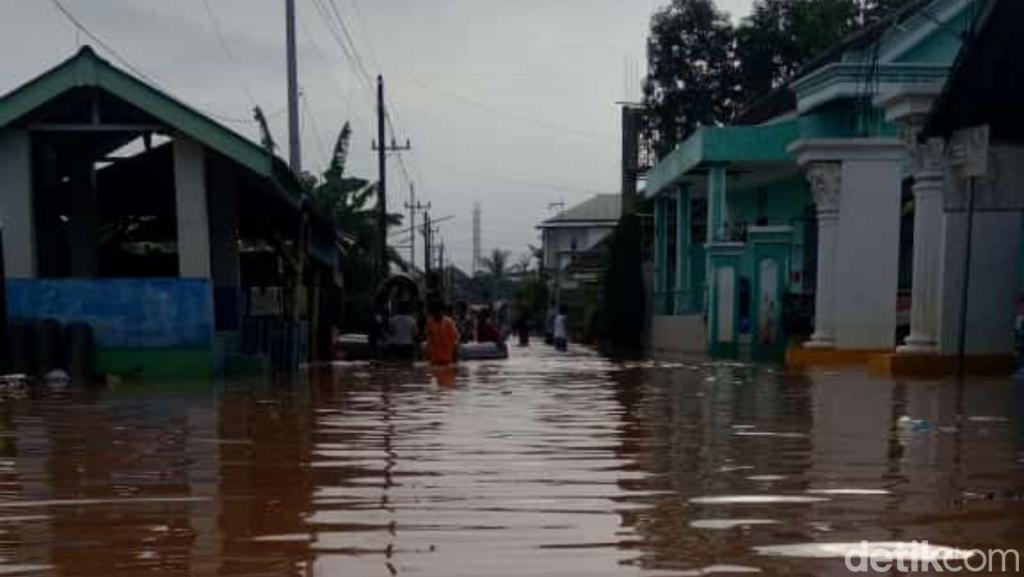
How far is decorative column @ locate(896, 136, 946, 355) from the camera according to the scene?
16531 millimetres

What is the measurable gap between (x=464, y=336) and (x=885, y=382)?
2154 centimetres

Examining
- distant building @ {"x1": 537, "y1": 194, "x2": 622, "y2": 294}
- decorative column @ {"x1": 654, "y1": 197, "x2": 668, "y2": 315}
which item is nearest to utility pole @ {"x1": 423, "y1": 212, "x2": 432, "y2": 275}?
distant building @ {"x1": 537, "y1": 194, "x2": 622, "y2": 294}

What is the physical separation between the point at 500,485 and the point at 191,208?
12639mm

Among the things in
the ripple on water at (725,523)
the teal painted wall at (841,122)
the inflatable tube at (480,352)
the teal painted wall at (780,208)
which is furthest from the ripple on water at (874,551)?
the teal painted wall at (780,208)

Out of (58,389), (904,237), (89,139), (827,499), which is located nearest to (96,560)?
(827,499)

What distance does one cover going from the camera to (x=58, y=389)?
1470 centimetres

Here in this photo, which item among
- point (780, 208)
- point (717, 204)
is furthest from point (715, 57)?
point (717, 204)

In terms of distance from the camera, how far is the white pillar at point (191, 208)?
17.8m

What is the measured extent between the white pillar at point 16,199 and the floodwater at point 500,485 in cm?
599

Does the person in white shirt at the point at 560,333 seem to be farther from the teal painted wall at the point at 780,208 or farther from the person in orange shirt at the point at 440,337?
the person in orange shirt at the point at 440,337

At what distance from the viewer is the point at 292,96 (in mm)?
24109

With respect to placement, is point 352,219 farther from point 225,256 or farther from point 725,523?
point 725,523

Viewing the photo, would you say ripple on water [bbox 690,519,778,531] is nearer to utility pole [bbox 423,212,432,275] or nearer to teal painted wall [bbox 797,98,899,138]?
teal painted wall [bbox 797,98,899,138]

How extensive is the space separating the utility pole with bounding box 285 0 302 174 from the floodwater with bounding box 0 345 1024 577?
483 inches
